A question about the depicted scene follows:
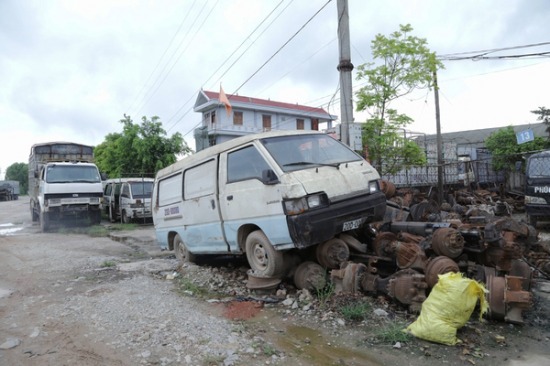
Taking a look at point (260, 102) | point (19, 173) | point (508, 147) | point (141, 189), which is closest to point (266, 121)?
point (260, 102)

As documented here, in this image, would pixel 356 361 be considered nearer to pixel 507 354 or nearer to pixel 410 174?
pixel 507 354

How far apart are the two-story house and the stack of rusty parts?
27728 millimetres

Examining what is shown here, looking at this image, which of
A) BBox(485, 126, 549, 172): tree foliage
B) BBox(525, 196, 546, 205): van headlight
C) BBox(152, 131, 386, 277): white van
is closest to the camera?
BBox(152, 131, 386, 277): white van

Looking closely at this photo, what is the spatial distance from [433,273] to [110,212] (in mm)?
17318

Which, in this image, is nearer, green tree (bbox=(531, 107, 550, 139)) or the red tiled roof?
green tree (bbox=(531, 107, 550, 139))

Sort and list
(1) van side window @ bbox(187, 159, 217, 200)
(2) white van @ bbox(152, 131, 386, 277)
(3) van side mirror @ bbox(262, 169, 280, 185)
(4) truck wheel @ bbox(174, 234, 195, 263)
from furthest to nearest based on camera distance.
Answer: (4) truck wheel @ bbox(174, 234, 195, 263), (1) van side window @ bbox(187, 159, 217, 200), (3) van side mirror @ bbox(262, 169, 280, 185), (2) white van @ bbox(152, 131, 386, 277)

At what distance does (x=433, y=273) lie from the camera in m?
4.22

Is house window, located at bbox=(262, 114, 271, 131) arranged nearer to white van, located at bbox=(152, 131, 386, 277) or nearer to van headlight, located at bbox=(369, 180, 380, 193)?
white van, located at bbox=(152, 131, 386, 277)

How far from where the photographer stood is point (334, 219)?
15.6ft

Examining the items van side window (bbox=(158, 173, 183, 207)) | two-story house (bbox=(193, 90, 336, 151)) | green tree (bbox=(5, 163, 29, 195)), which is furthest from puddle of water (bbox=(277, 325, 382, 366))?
green tree (bbox=(5, 163, 29, 195))

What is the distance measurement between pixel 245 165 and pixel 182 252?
3.01 m

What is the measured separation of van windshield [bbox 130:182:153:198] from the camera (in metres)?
16.8

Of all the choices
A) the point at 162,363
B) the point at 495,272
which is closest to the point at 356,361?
the point at 162,363

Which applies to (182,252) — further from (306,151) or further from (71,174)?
(71,174)
